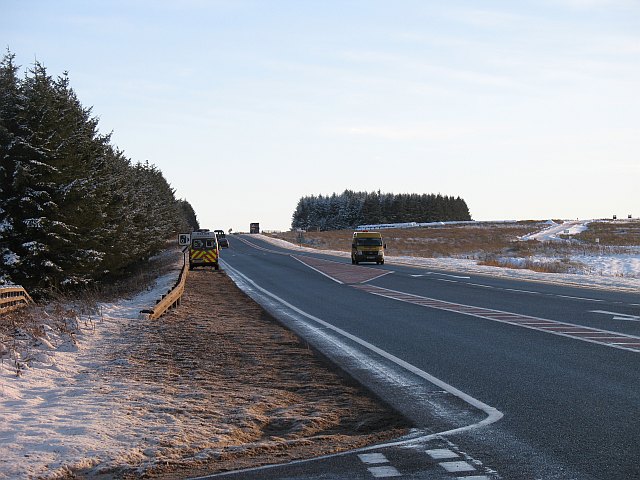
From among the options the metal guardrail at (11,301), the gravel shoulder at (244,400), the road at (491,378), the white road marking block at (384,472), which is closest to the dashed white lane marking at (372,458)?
the road at (491,378)

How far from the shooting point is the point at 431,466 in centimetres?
543

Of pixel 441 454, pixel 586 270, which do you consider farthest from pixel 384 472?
pixel 586 270

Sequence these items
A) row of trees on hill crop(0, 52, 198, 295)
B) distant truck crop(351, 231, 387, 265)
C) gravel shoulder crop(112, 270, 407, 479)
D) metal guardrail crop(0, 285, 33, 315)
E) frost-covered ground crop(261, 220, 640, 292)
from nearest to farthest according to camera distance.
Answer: gravel shoulder crop(112, 270, 407, 479), metal guardrail crop(0, 285, 33, 315), row of trees on hill crop(0, 52, 198, 295), frost-covered ground crop(261, 220, 640, 292), distant truck crop(351, 231, 387, 265)

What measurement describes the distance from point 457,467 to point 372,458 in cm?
71

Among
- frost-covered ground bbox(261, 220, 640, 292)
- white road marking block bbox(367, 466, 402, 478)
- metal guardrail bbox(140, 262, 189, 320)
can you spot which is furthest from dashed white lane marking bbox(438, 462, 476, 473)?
frost-covered ground bbox(261, 220, 640, 292)

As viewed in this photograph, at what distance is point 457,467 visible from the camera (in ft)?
17.7

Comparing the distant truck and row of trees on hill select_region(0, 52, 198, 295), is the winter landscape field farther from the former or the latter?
the distant truck

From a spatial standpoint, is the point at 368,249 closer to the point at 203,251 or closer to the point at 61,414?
the point at 203,251

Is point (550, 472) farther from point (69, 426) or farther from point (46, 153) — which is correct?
point (46, 153)

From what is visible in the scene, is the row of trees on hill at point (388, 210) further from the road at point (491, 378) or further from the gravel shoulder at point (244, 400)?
the gravel shoulder at point (244, 400)

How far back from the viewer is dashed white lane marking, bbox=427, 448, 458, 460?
18.6 feet

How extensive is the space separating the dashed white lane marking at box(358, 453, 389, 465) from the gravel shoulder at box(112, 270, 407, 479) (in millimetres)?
310

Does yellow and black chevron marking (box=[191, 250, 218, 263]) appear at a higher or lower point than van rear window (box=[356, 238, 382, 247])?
lower

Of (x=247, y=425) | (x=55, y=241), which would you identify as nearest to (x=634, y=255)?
(x=55, y=241)
